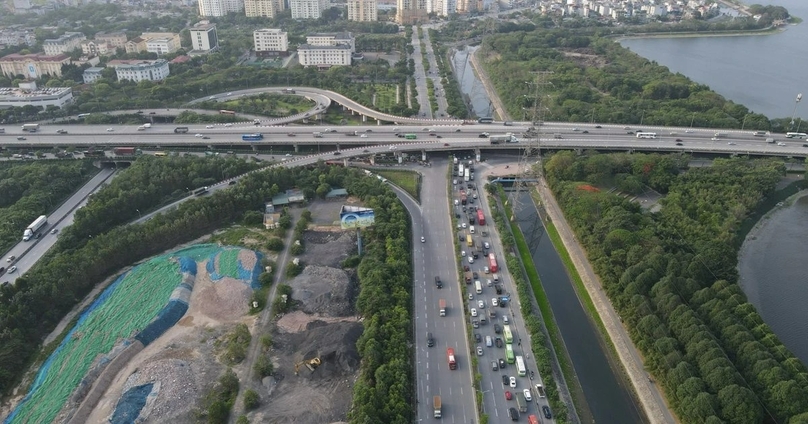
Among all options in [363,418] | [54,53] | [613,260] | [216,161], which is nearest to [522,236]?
[613,260]

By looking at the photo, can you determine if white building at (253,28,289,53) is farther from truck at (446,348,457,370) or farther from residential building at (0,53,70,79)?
truck at (446,348,457,370)

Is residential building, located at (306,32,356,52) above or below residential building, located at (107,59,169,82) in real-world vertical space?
above

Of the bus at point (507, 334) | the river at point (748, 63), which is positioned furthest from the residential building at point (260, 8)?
the bus at point (507, 334)

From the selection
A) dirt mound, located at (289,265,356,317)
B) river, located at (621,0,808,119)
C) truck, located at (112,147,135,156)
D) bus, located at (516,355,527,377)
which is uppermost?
river, located at (621,0,808,119)

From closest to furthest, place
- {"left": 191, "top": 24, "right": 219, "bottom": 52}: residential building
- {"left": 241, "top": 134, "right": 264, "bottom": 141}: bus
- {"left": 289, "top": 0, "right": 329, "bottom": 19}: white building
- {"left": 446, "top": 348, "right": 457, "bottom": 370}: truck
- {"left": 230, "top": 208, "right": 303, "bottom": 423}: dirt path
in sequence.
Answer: {"left": 230, "top": 208, "right": 303, "bottom": 423}: dirt path
{"left": 446, "top": 348, "right": 457, "bottom": 370}: truck
{"left": 241, "top": 134, "right": 264, "bottom": 141}: bus
{"left": 191, "top": 24, "right": 219, "bottom": 52}: residential building
{"left": 289, "top": 0, "right": 329, "bottom": 19}: white building

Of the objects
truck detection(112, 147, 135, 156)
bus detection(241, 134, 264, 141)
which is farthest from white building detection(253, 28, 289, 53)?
truck detection(112, 147, 135, 156)

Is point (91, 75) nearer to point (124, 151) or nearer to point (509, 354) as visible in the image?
point (124, 151)

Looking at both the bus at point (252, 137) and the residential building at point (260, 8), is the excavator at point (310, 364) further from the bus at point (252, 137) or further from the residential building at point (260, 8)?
the residential building at point (260, 8)

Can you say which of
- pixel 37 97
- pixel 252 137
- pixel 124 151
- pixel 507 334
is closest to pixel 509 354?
pixel 507 334
